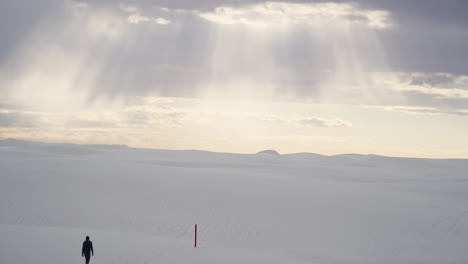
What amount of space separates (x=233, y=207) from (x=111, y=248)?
11.3 metres

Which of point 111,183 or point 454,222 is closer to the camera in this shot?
point 454,222

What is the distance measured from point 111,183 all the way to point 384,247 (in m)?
16.9

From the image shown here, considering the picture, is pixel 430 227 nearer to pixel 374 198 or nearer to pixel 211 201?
pixel 374 198

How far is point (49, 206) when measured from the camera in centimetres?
2894

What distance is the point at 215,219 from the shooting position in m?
27.8

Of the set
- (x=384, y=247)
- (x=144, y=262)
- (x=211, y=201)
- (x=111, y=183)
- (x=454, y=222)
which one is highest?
(x=111, y=183)

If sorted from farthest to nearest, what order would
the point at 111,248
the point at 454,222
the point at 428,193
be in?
the point at 428,193 < the point at 454,222 < the point at 111,248

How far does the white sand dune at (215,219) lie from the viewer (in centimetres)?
1941

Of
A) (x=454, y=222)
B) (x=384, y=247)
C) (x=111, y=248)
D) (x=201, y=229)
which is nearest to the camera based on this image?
(x=111, y=248)

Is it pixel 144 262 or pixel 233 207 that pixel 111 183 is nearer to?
pixel 233 207

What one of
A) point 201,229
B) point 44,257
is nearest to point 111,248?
point 44,257

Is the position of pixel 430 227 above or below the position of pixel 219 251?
above

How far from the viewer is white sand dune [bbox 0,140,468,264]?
19406 mm

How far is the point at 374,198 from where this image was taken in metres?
32.4
